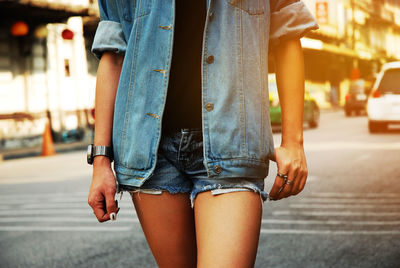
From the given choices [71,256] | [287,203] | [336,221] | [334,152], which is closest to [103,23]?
[71,256]

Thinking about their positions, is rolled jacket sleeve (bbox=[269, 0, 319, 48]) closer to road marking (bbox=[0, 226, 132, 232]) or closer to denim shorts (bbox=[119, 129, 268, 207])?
denim shorts (bbox=[119, 129, 268, 207])

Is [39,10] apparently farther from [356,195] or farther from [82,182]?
[356,195]

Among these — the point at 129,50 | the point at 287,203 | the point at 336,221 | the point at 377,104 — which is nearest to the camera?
the point at 129,50

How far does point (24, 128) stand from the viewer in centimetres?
1942

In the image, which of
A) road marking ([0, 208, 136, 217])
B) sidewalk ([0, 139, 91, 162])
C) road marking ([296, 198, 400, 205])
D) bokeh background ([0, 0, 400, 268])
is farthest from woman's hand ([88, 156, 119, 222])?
sidewalk ([0, 139, 91, 162])

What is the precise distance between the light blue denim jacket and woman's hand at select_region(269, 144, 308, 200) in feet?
0.14

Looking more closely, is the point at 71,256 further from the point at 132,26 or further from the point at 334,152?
the point at 334,152

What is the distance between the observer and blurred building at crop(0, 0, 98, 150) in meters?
19.4

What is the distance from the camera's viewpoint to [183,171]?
1905 millimetres

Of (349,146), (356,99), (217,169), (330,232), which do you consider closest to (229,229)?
(217,169)

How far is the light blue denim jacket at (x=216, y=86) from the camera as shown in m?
1.85

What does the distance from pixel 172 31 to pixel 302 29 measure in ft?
1.30

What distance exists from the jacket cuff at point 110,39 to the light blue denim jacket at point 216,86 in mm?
81

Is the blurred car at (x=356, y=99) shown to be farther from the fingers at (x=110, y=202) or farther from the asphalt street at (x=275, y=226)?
the fingers at (x=110, y=202)
